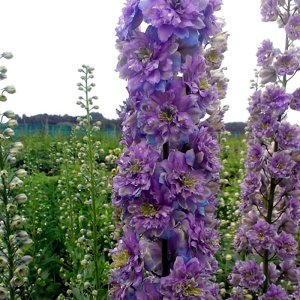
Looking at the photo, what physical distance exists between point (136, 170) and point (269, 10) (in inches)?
89.9

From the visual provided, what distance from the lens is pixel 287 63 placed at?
3.94 metres

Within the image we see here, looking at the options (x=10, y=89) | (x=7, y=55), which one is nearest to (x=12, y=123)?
(x=10, y=89)

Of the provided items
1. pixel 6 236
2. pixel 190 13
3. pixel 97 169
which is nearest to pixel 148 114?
pixel 190 13

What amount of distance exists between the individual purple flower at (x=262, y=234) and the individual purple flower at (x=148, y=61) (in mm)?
1861

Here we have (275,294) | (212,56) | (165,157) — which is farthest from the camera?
(275,294)

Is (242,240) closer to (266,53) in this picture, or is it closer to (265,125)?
(265,125)

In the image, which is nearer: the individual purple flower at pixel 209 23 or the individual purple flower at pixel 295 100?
the individual purple flower at pixel 209 23

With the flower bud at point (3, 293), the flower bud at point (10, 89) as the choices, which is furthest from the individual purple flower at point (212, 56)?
the flower bud at point (3, 293)

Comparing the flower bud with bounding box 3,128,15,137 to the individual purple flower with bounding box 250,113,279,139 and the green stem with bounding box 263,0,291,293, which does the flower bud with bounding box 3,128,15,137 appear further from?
the green stem with bounding box 263,0,291,293

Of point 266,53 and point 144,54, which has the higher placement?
point 266,53

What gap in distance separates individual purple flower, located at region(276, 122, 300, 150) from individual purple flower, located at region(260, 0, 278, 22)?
878 millimetres

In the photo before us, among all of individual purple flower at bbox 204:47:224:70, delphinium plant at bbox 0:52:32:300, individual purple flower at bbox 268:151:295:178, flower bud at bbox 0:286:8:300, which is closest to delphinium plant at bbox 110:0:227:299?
individual purple flower at bbox 204:47:224:70

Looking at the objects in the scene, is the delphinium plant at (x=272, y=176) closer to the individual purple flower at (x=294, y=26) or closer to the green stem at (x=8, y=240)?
the individual purple flower at (x=294, y=26)

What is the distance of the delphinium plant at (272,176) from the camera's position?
385cm
